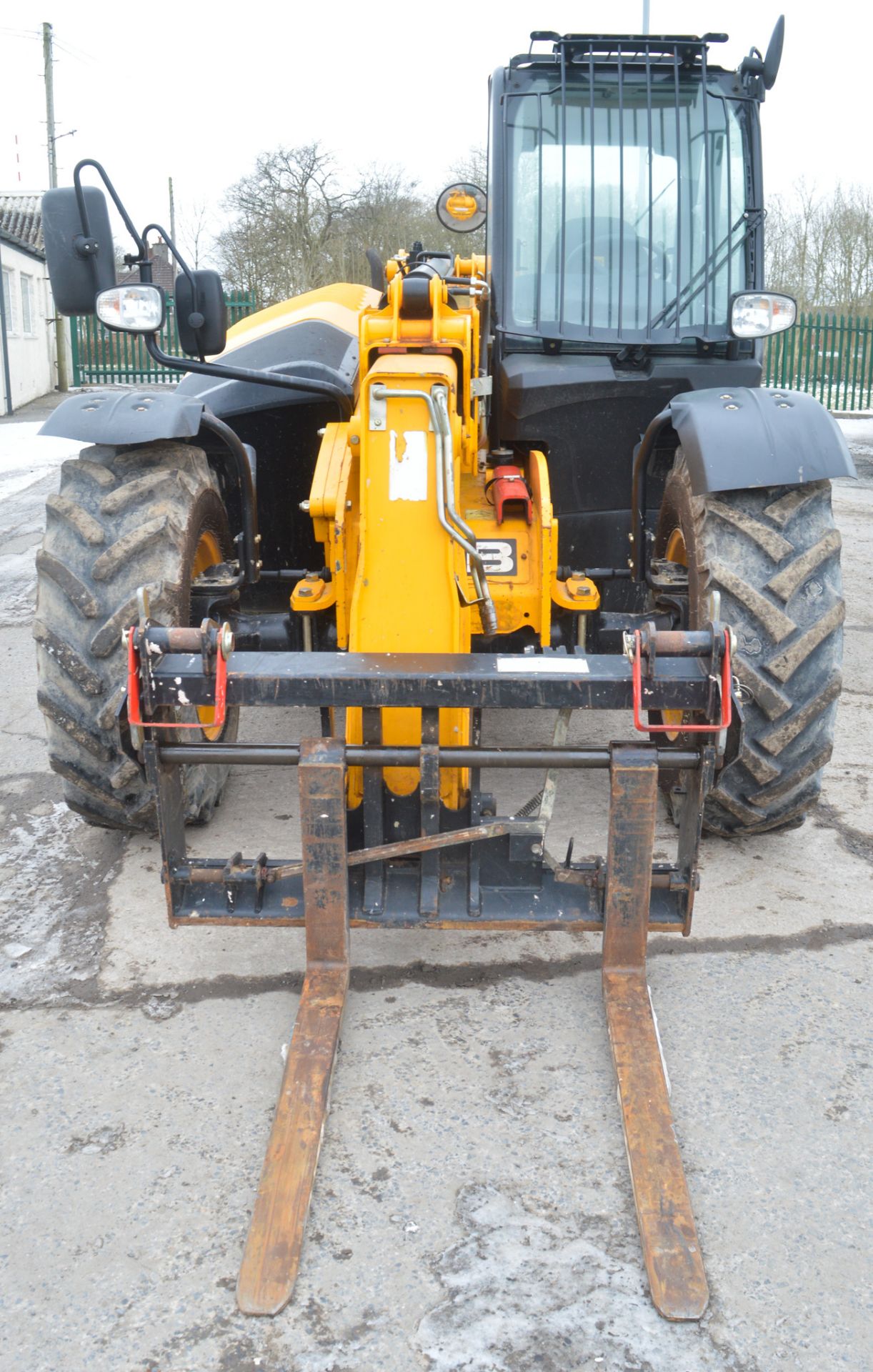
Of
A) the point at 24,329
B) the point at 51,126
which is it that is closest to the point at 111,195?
the point at 24,329

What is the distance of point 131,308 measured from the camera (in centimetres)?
327

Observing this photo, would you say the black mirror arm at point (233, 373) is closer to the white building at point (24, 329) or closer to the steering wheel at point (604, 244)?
the steering wheel at point (604, 244)

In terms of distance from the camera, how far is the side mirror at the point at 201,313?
11.1 ft

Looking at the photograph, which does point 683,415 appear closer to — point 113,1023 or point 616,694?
point 616,694

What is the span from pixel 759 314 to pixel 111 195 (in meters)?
2.03

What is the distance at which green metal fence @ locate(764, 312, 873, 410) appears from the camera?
20672 mm

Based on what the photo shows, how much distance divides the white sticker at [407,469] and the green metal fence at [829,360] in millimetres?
18772

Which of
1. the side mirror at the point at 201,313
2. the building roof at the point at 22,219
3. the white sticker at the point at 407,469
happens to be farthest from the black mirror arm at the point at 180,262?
the building roof at the point at 22,219

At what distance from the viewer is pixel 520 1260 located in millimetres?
2215

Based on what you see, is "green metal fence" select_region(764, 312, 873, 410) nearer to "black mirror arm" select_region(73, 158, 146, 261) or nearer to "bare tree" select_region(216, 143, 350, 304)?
"bare tree" select_region(216, 143, 350, 304)

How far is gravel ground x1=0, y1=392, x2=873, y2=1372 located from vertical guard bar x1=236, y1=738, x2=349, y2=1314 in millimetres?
53

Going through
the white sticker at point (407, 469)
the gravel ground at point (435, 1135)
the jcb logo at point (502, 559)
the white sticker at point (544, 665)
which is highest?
the white sticker at point (407, 469)

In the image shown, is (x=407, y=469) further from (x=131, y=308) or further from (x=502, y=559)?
(x=131, y=308)

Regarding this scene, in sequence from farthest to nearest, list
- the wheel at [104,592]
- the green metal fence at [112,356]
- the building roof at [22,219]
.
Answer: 1. the building roof at [22,219]
2. the green metal fence at [112,356]
3. the wheel at [104,592]
